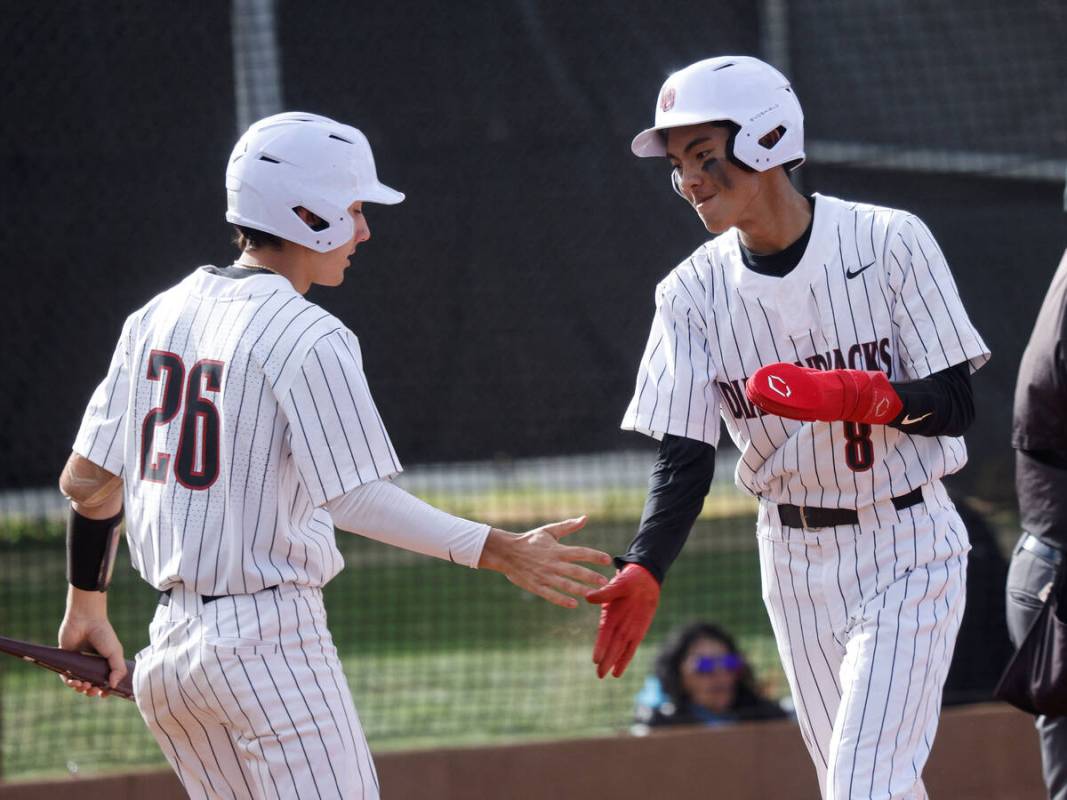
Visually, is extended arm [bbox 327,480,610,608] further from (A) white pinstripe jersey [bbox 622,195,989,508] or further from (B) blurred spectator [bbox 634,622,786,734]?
(B) blurred spectator [bbox 634,622,786,734]

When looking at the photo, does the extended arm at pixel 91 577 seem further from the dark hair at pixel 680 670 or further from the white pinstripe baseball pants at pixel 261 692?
the dark hair at pixel 680 670

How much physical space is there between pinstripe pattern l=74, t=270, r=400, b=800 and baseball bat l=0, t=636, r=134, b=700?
1.07ft

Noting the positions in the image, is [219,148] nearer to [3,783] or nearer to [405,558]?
[3,783]

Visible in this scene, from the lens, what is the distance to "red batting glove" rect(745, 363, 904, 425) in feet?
9.00

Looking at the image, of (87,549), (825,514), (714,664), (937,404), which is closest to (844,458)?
(825,514)

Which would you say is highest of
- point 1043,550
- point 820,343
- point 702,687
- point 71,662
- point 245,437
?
point 820,343

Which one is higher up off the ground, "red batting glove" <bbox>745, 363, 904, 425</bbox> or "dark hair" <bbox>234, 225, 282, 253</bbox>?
"dark hair" <bbox>234, 225, 282, 253</bbox>

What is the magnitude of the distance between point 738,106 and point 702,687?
2.54 m

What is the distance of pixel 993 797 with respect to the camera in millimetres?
4770

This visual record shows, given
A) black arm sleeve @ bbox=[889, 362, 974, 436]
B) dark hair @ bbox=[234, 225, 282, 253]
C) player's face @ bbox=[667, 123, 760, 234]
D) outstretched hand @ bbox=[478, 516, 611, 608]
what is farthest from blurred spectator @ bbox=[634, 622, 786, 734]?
dark hair @ bbox=[234, 225, 282, 253]

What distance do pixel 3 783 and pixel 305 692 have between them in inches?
90.9

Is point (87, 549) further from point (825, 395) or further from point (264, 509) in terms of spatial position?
point (825, 395)

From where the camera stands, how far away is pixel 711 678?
4.97m

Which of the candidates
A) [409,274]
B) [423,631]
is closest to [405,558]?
[423,631]
